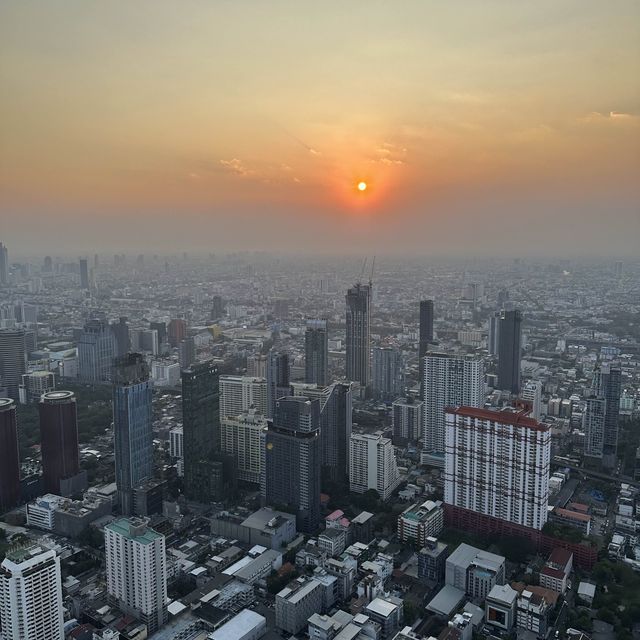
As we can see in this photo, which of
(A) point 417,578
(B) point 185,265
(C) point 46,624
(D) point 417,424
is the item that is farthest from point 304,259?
Result: (C) point 46,624

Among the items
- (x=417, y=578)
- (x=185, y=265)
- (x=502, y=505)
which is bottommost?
(x=417, y=578)

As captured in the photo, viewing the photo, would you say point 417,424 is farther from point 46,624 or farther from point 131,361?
point 46,624

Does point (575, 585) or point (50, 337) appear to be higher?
point (50, 337)

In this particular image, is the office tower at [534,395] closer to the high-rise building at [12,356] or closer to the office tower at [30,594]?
the office tower at [30,594]

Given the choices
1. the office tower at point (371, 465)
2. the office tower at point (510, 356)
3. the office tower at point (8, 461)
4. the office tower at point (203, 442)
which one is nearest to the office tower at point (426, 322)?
the office tower at point (510, 356)

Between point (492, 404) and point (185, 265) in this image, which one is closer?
point (492, 404)

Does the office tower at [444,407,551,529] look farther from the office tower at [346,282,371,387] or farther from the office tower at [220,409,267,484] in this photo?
the office tower at [346,282,371,387]

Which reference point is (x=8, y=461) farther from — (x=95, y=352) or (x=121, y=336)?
(x=121, y=336)
